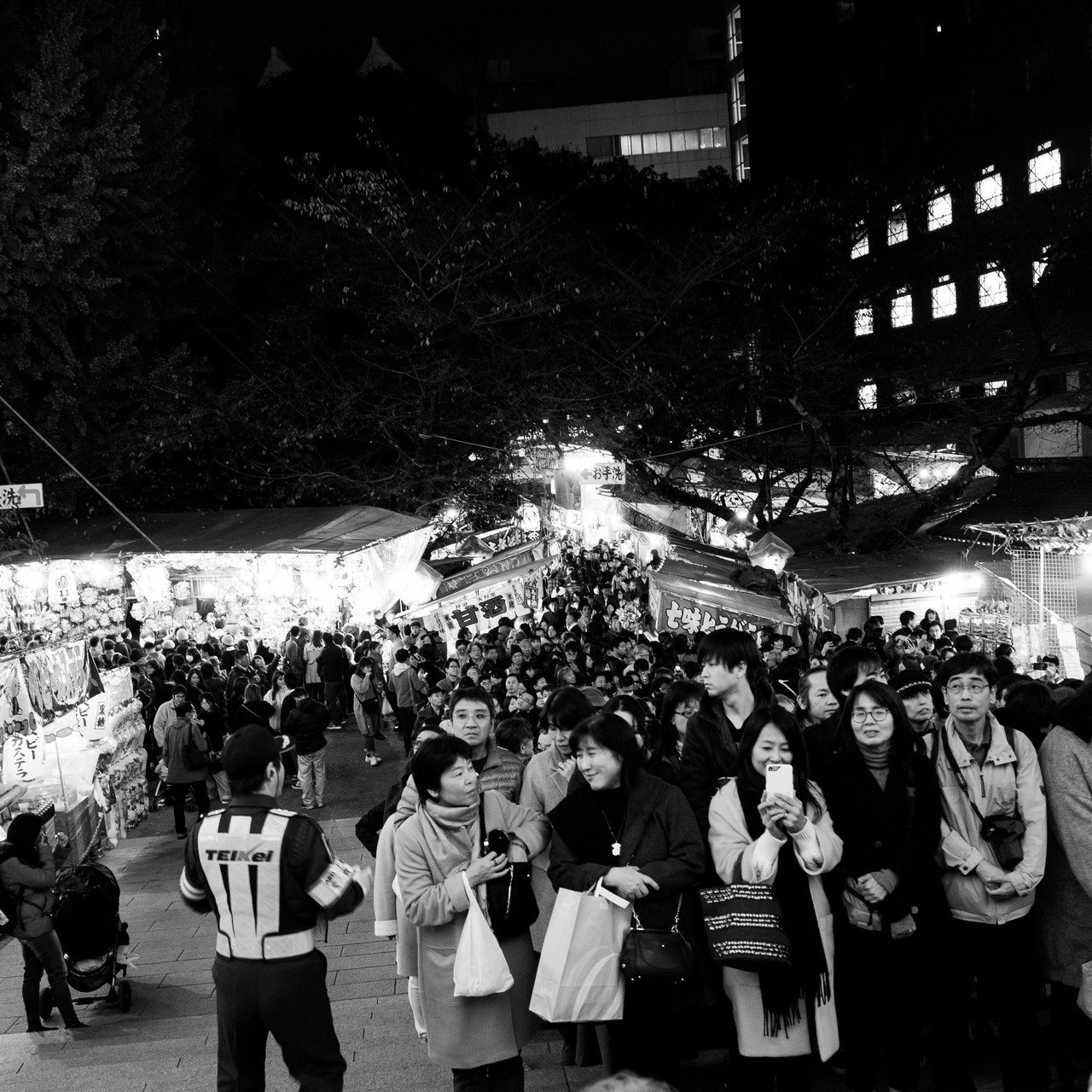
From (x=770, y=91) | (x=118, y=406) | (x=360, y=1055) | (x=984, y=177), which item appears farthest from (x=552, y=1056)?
(x=770, y=91)

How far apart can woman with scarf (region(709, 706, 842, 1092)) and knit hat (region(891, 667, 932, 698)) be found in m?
1.42

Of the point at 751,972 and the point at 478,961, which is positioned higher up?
the point at 478,961

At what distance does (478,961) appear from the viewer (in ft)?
11.8

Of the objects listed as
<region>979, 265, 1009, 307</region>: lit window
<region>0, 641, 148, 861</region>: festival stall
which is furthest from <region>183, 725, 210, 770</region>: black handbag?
<region>979, 265, 1009, 307</region>: lit window

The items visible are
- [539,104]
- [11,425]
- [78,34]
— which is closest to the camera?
[78,34]

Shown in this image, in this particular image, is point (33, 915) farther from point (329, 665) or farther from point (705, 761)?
point (329, 665)

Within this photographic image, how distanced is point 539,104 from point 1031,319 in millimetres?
47404

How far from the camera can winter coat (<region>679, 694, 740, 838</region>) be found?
4.35 metres

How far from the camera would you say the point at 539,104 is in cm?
6053

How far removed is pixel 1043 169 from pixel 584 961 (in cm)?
2768

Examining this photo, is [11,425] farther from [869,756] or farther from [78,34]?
[869,756]

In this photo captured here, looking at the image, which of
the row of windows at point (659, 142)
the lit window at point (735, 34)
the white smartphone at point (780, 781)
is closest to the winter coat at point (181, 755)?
the white smartphone at point (780, 781)

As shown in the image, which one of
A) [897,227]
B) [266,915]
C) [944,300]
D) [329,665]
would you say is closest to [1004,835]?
[266,915]

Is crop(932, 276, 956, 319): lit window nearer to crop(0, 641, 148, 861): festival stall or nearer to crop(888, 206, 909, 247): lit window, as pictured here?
crop(888, 206, 909, 247): lit window
